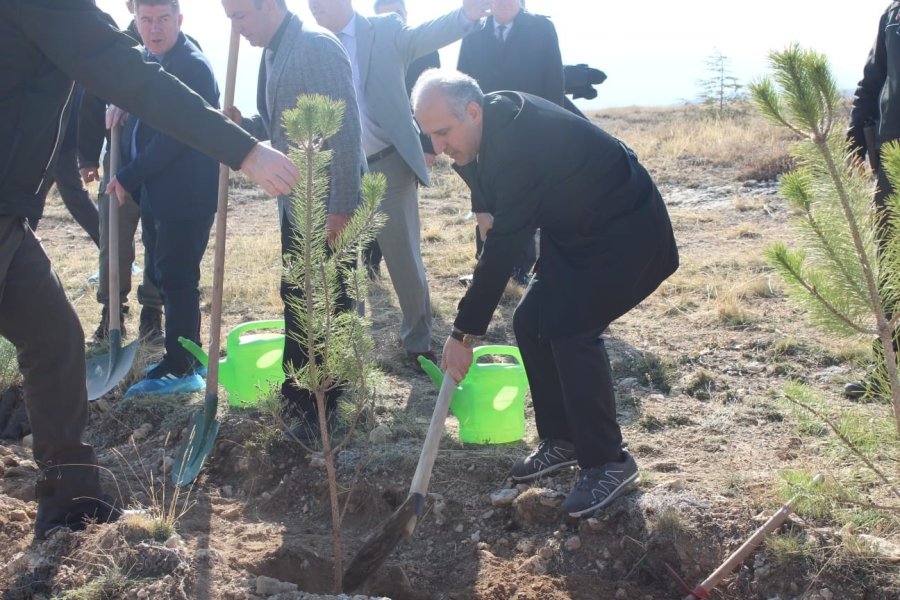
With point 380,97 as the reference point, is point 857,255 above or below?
below

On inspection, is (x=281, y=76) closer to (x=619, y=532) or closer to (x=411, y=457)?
(x=411, y=457)

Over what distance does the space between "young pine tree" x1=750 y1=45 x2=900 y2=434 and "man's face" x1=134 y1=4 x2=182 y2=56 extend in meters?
3.27

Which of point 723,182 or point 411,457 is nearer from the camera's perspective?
point 411,457

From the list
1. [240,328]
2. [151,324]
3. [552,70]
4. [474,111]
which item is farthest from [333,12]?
[151,324]

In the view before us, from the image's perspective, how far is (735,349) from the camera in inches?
199

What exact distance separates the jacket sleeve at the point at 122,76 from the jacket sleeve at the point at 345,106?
83cm

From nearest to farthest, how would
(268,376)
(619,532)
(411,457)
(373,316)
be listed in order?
(619,532), (411,457), (268,376), (373,316)

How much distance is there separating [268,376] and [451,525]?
4.46ft

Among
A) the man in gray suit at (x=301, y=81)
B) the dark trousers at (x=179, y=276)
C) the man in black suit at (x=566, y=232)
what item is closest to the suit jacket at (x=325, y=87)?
the man in gray suit at (x=301, y=81)

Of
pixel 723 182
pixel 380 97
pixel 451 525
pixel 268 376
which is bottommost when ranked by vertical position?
pixel 451 525

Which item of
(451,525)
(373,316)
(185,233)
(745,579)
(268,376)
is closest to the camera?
(745,579)

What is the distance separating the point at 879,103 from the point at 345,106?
2544mm

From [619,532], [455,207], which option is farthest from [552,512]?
[455,207]

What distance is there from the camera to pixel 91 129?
5.38 m
